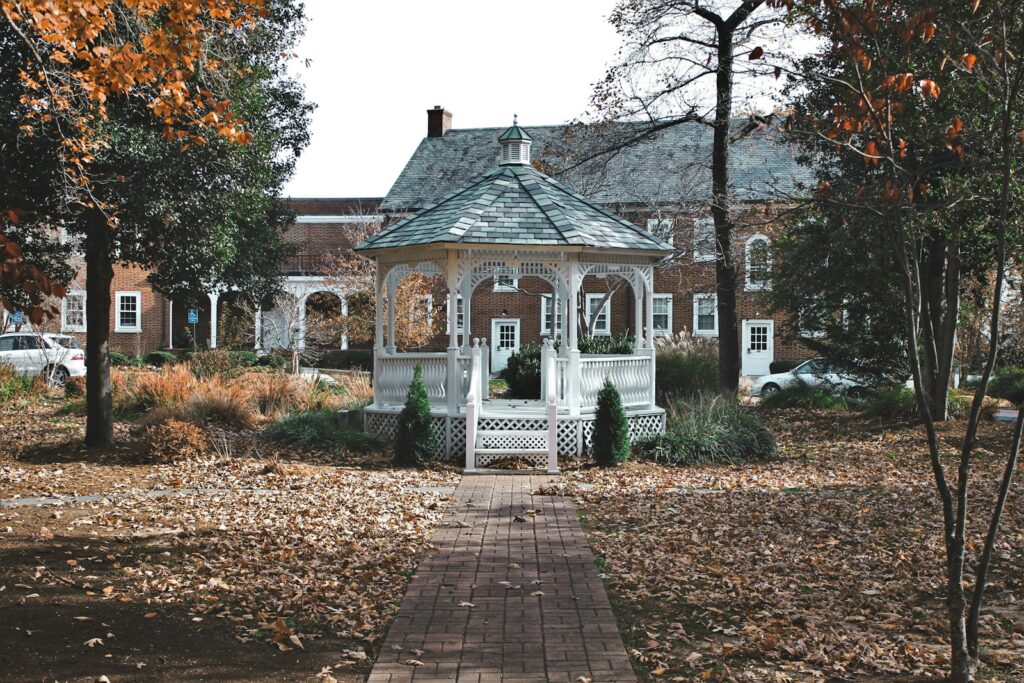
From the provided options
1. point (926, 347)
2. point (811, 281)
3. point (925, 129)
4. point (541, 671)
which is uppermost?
point (925, 129)

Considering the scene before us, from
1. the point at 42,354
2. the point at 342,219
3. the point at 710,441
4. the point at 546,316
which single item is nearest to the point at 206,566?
the point at 710,441

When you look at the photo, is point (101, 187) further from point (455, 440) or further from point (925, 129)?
point (925, 129)

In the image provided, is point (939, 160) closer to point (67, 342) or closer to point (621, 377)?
point (621, 377)

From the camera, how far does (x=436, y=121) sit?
42.6 meters

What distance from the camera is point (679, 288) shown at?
3566 cm

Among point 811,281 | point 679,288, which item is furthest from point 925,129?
point 679,288

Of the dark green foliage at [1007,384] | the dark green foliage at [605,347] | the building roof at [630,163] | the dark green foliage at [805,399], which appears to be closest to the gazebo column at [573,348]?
the dark green foliage at [605,347]

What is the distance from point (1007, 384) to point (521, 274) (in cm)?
1572

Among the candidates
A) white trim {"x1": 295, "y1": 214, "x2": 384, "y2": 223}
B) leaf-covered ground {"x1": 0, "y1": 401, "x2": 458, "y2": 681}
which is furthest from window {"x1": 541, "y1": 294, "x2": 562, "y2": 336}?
leaf-covered ground {"x1": 0, "y1": 401, "x2": 458, "y2": 681}

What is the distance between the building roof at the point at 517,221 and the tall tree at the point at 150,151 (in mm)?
2583

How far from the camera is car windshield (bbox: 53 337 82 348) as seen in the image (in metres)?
26.5

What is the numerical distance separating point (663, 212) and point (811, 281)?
8043 millimetres

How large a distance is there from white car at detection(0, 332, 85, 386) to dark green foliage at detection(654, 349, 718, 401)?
14.3 meters

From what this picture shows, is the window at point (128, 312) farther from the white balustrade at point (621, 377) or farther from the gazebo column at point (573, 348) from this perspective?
the gazebo column at point (573, 348)
